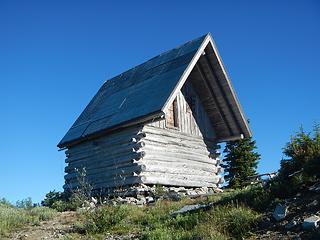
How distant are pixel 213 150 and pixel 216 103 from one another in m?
2.53

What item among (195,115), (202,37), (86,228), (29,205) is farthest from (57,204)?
(202,37)

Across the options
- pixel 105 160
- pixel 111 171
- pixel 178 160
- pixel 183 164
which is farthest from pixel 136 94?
pixel 183 164

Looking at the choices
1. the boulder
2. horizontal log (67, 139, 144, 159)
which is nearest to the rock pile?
horizontal log (67, 139, 144, 159)

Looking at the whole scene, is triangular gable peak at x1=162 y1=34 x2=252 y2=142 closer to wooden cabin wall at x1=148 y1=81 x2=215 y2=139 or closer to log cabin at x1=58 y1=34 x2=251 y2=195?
log cabin at x1=58 y1=34 x2=251 y2=195

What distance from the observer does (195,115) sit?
22.8 m

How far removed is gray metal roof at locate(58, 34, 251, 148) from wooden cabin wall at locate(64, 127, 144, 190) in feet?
1.72

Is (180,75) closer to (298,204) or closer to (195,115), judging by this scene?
(195,115)

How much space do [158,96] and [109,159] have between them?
388cm

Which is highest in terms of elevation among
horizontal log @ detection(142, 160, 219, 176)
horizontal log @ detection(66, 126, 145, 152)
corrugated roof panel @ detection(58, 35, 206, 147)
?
corrugated roof panel @ detection(58, 35, 206, 147)

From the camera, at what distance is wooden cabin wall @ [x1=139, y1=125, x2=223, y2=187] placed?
63.9ft

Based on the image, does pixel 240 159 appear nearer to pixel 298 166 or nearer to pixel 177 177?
pixel 177 177

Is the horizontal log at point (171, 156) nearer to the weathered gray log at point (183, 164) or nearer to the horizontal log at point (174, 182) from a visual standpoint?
the weathered gray log at point (183, 164)

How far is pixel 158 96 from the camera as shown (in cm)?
1905

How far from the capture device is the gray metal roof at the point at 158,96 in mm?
19156
